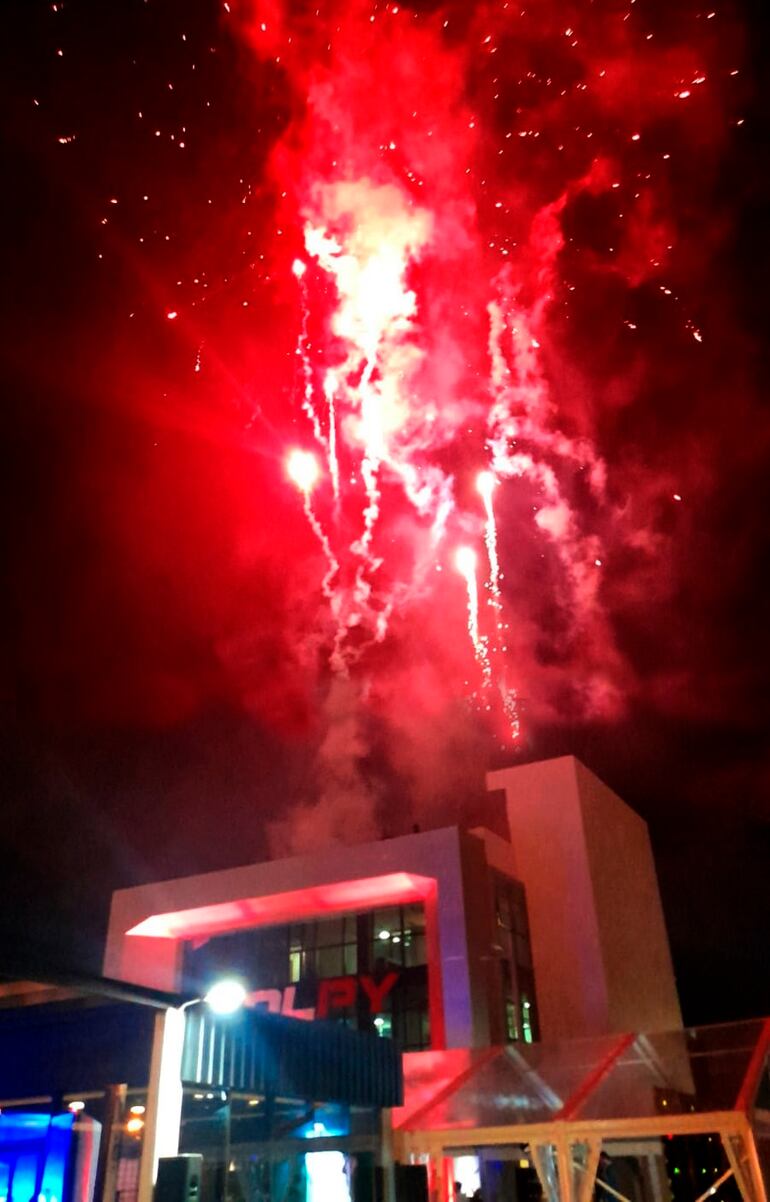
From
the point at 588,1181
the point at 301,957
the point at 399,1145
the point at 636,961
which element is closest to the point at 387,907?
the point at 301,957

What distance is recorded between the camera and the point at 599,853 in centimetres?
2914

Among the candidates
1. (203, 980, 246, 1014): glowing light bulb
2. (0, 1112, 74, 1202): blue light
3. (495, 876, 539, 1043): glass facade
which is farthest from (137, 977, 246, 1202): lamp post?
(495, 876, 539, 1043): glass facade

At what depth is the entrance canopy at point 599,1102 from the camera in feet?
38.1

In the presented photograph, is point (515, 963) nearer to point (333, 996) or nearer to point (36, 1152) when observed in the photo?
point (333, 996)

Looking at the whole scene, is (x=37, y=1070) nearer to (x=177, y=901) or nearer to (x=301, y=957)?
(x=301, y=957)

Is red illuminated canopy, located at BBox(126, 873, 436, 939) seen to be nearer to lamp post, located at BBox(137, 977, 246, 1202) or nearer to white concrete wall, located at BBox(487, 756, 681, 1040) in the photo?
white concrete wall, located at BBox(487, 756, 681, 1040)

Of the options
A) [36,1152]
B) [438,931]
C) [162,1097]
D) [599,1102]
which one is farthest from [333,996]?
[162,1097]

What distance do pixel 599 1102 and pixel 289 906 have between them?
48.8 ft

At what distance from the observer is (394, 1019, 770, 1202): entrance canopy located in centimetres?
1160

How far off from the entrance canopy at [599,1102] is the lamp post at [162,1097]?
466 centimetres

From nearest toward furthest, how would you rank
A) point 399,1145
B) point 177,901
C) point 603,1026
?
point 399,1145 → point 603,1026 → point 177,901

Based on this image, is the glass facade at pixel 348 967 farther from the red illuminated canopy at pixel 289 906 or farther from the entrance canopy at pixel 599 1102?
the entrance canopy at pixel 599 1102

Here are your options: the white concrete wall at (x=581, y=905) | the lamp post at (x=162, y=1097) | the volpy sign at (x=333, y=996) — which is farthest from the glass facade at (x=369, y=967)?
the lamp post at (x=162, y=1097)

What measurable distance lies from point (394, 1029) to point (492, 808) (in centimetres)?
840
